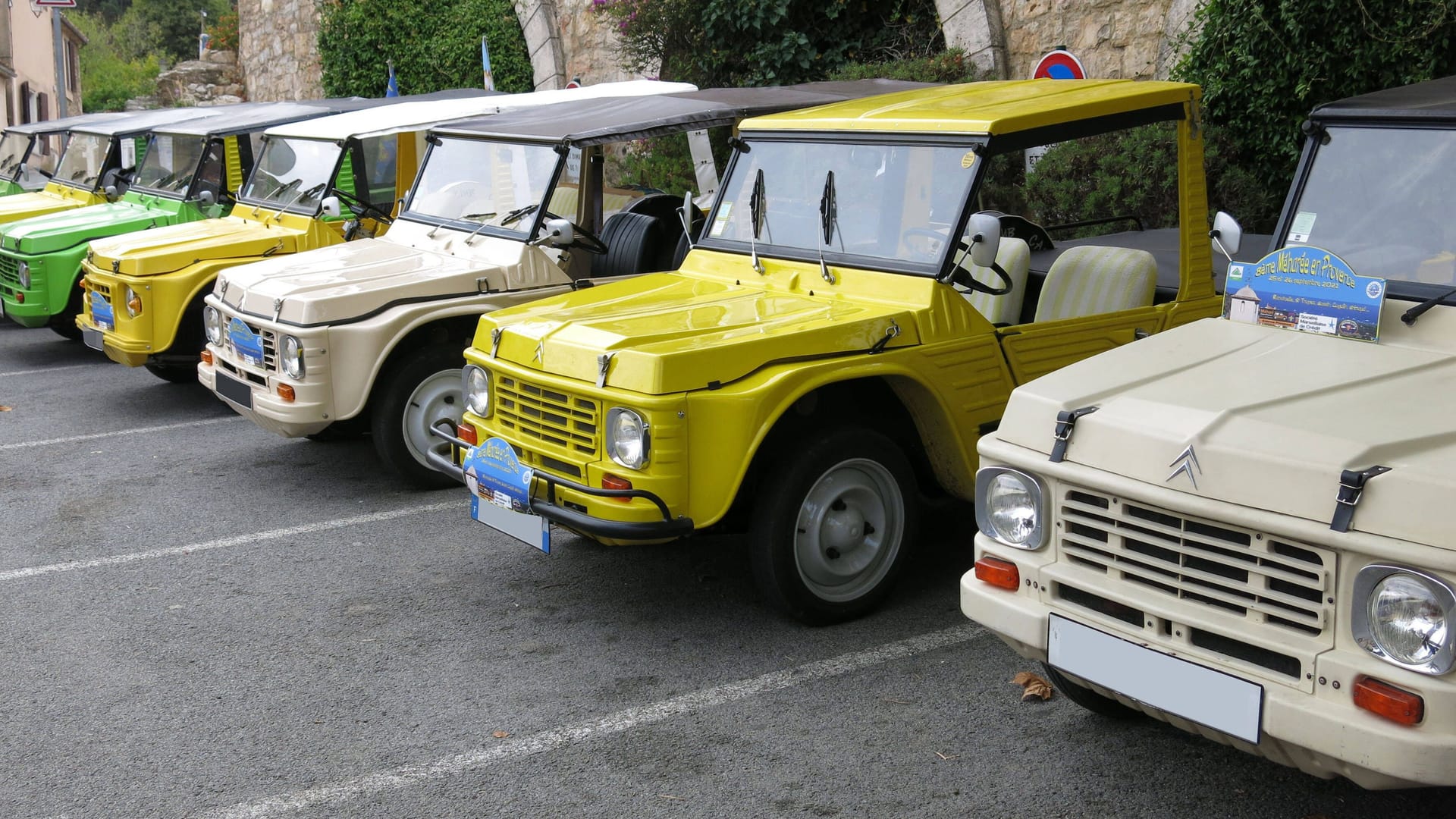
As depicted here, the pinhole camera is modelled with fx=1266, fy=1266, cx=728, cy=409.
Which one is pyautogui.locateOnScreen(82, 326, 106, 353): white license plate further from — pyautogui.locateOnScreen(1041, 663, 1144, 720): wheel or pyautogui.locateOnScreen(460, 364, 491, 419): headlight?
pyautogui.locateOnScreen(1041, 663, 1144, 720): wheel

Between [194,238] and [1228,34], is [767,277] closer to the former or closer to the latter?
[194,238]

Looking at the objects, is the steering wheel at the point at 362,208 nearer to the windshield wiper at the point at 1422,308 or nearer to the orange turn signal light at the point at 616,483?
the orange turn signal light at the point at 616,483

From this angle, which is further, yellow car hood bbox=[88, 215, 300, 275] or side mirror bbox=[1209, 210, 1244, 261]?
yellow car hood bbox=[88, 215, 300, 275]

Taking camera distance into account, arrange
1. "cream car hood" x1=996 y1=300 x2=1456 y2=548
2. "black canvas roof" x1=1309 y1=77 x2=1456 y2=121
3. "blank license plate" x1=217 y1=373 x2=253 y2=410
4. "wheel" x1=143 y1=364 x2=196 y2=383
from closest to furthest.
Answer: "cream car hood" x1=996 y1=300 x2=1456 y2=548
"black canvas roof" x1=1309 y1=77 x2=1456 y2=121
"blank license plate" x1=217 y1=373 x2=253 y2=410
"wheel" x1=143 y1=364 x2=196 y2=383

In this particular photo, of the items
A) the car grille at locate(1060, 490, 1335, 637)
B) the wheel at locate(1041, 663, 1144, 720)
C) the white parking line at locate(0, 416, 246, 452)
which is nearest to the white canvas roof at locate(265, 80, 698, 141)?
the white parking line at locate(0, 416, 246, 452)

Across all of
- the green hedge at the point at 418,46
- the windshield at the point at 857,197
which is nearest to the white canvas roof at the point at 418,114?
the windshield at the point at 857,197

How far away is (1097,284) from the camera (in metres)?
5.51

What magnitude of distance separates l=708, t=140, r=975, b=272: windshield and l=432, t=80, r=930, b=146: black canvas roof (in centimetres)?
102

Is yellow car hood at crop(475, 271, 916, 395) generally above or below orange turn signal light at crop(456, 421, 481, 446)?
above

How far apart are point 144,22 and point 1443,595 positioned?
2457 inches

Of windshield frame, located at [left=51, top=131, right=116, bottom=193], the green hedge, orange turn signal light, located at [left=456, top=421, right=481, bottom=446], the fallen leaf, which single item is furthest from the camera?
the green hedge

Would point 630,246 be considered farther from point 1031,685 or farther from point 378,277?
point 1031,685

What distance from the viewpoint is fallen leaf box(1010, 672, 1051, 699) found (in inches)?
169

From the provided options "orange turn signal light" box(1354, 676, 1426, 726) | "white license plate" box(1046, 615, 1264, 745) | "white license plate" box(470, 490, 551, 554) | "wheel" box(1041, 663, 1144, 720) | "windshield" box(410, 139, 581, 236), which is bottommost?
"wheel" box(1041, 663, 1144, 720)
